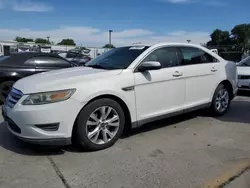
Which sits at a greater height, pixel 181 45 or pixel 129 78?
pixel 181 45

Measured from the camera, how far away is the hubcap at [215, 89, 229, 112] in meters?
5.71

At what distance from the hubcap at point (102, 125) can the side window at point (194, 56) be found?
180 centimetres

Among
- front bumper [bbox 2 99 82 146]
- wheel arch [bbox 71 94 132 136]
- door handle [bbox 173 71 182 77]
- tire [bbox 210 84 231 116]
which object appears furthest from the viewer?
tire [bbox 210 84 231 116]

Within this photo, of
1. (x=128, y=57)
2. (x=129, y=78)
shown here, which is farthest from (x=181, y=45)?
(x=129, y=78)

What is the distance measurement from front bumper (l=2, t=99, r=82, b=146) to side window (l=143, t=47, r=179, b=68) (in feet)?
5.44

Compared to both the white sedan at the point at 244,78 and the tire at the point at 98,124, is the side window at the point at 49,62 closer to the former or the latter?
the tire at the point at 98,124

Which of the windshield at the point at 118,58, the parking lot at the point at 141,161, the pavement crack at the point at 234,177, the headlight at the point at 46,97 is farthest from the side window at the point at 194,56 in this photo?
the headlight at the point at 46,97

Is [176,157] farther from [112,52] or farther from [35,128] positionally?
A: [112,52]

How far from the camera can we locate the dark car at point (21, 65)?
6.90 meters

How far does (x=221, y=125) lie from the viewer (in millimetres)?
5203

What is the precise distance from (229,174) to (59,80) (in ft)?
8.11

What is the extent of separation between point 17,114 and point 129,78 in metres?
1.66

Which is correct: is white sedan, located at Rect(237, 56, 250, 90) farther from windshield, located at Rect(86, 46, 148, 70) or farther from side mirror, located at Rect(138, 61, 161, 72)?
side mirror, located at Rect(138, 61, 161, 72)

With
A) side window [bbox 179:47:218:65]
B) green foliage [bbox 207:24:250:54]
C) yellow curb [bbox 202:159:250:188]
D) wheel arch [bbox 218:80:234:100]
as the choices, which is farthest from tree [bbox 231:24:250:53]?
yellow curb [bbox 202:159:250:188]
